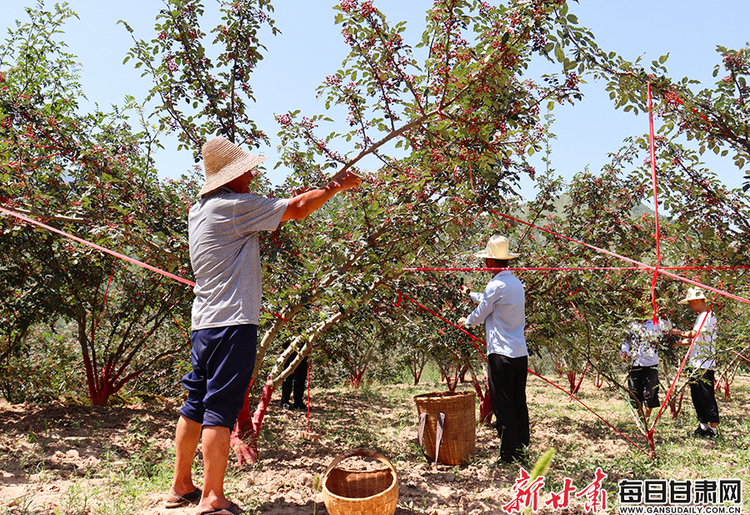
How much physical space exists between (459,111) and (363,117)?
0.71 m

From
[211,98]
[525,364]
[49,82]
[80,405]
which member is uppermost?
[49,82]

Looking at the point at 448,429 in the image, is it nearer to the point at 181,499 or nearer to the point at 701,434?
the point at 181,499

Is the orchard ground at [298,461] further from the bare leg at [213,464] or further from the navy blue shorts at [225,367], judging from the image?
the navy blue shorts at [225,367]

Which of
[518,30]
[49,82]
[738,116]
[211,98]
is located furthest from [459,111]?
[49,82]

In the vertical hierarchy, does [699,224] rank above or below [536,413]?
above

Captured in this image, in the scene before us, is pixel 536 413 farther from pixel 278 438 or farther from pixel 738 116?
pixel 738 116

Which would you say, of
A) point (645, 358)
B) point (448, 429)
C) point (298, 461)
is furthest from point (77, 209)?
point (645, 358)

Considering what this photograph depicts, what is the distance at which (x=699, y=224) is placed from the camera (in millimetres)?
3229

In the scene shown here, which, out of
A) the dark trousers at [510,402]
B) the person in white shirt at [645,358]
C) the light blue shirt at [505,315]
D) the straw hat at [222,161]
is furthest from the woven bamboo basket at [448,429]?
the straw hat at [222,161]

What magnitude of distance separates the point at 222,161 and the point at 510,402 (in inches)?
110

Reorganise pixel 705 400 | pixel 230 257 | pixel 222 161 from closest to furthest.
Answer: pixel 230 257 → pixel 222 161 → pixel 705 400

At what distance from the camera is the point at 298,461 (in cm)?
357

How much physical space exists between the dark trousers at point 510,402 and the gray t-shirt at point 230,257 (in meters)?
2.25

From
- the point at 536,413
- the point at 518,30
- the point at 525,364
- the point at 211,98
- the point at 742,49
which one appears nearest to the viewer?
the point at 518,30
